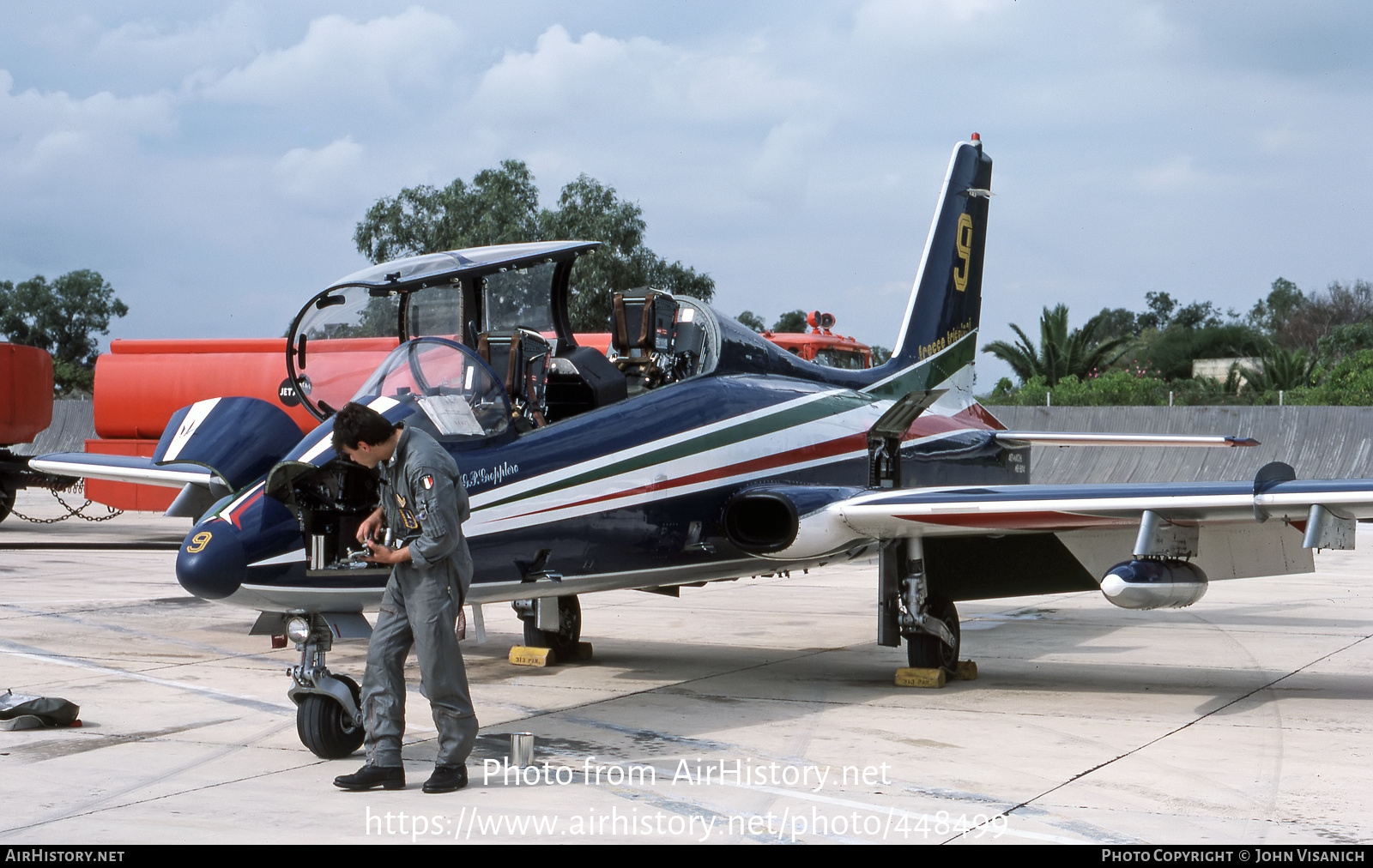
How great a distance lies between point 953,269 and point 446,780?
27.6 feet

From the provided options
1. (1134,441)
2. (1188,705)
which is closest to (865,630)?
(1134,441)

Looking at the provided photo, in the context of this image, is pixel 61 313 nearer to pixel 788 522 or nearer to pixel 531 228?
pixel 531 228

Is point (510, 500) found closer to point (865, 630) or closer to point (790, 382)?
point (790, 382)

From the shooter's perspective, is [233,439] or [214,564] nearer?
[214,564]

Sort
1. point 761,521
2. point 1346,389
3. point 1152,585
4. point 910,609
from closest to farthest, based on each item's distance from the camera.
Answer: point 1152,585, point 761,521, point 910,609, point 1346,389

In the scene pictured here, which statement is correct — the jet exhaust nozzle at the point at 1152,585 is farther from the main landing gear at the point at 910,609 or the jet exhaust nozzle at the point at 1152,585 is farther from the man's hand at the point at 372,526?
the man's hand at the point at 372,526

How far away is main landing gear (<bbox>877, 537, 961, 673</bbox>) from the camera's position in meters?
9.22

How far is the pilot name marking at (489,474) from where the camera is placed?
7.46m

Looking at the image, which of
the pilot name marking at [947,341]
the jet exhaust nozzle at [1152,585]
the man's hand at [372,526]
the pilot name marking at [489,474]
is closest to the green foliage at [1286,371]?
the pilot name marking at [947,341]

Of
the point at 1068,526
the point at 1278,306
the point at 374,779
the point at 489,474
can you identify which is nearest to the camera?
the point at 374,779

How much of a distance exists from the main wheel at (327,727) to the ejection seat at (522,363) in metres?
2.47

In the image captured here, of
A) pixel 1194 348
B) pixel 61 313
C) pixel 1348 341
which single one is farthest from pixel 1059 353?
pixel 61 313

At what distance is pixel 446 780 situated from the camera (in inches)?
229

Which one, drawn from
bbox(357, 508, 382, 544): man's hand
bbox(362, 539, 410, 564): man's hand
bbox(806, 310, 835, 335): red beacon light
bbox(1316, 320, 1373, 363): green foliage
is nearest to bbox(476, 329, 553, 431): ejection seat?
bbox(357, 508, 382, 544): man's hand
